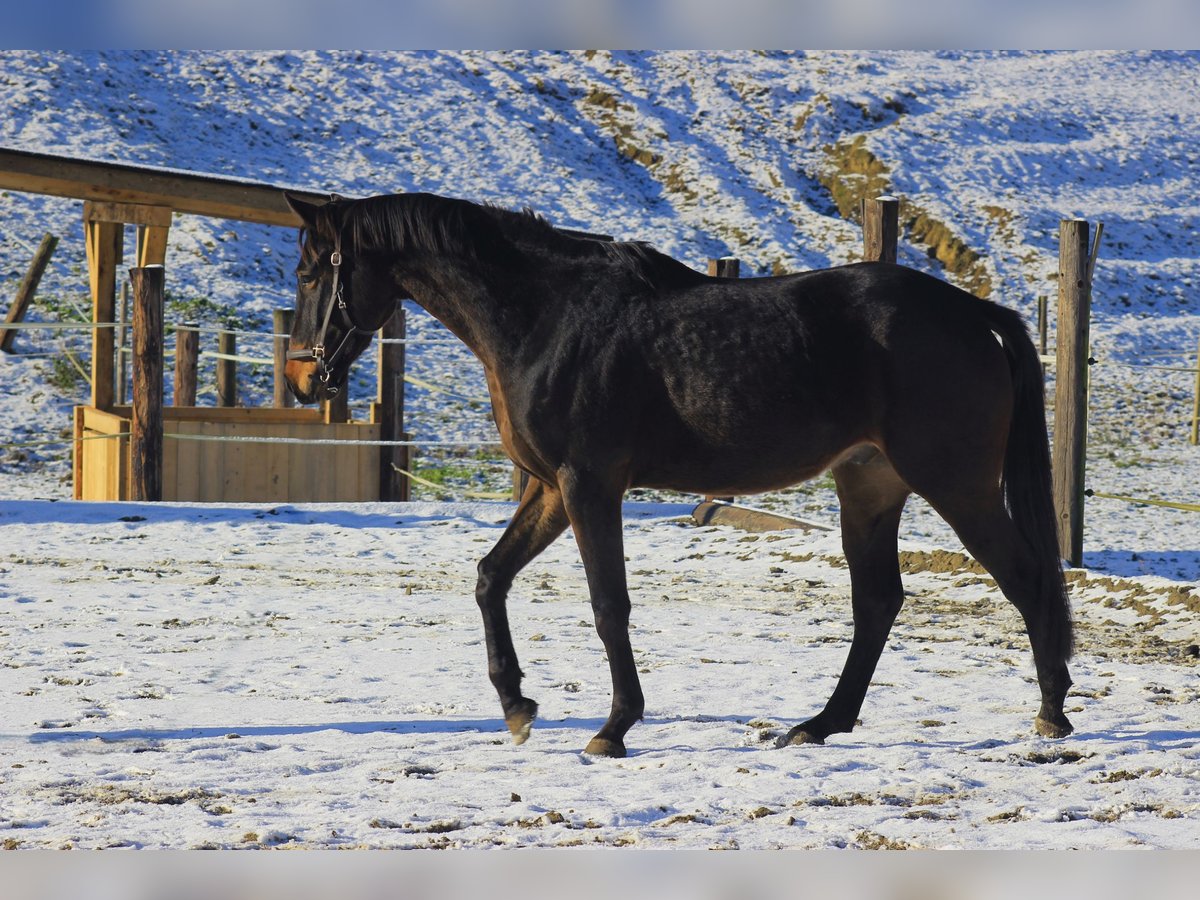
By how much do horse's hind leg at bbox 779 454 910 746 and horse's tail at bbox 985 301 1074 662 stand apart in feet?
1.17

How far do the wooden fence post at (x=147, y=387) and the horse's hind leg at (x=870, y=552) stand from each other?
280 inches

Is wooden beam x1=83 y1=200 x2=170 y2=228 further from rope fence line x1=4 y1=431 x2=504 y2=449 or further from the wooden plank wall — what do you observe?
rope fence line x1=4 y1=431 x2=504 y2=449

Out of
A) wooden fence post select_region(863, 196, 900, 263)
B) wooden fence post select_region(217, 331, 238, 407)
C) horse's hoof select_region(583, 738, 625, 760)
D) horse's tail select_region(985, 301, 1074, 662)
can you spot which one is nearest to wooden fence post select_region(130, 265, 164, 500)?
wooden fence post select_region(217, 331, 238, 407)

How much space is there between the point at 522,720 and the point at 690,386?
1127mm

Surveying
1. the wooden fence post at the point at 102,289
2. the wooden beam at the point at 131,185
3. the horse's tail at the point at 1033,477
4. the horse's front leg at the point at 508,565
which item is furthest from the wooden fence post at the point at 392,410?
the horse's tail at the point at 1033,477

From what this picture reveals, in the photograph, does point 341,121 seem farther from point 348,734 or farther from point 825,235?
point 348,734

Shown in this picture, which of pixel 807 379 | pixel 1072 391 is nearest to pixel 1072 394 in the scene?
pixel 1072 391

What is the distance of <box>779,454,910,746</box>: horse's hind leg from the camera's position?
4.25 m

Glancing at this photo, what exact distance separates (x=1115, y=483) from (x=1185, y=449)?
3448 mm

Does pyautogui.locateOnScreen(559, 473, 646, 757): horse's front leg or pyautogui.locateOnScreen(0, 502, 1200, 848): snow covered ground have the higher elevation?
pyautogui.locateOnScreen(559, 473, 646, 757): horse's front leg

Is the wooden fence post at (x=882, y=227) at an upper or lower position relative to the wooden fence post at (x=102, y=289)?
upper

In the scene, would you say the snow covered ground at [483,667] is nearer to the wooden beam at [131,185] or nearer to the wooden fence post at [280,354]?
the wooden fence post at [280,354]

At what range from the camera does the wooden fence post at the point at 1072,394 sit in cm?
771

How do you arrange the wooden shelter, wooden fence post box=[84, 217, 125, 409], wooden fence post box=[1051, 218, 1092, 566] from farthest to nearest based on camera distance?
wooden fence post box=[84, 217, 125, 409] < the wooden shelter < wooden fence post box=[1051, 218, 1092, 566]
